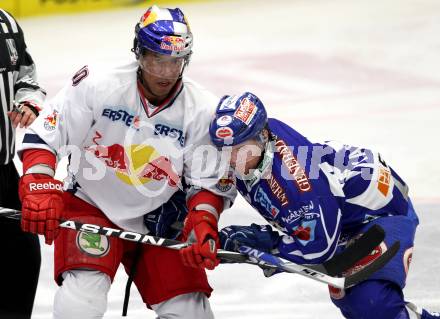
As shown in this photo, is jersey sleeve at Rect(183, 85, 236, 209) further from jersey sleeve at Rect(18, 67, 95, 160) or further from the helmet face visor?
jersey sleeve at Rect(18, 67, 95, 160)

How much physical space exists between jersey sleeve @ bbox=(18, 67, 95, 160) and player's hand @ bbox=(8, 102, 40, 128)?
0.34 metres

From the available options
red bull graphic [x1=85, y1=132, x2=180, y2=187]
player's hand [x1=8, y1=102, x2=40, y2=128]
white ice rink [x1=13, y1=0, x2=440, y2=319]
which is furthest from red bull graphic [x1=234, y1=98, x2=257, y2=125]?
white ice rink [x1=13, y1=0, x2=440, y2=319]

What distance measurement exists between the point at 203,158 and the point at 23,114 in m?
0.79

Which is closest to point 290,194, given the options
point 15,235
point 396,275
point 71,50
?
point 396,275

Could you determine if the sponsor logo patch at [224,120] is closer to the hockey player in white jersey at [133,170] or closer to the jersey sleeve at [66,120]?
the hockey player in white jersey at [133,170]

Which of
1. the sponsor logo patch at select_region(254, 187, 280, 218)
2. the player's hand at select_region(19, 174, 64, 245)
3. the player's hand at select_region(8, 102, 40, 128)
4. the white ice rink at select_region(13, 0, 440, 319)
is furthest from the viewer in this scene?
the white ice rink at select_region(13, 0, 440, 319)

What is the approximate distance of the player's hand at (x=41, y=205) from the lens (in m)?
3.95

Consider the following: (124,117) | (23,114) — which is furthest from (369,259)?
(23,114)

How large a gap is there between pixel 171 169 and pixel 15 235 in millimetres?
814

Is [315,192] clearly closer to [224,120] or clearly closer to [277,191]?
[277,191]

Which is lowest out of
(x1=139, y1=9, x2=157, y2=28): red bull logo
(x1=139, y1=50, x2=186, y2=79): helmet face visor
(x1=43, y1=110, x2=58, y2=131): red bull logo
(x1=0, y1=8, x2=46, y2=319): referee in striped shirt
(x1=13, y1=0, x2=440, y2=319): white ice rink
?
(x1=13, y1=0, x2=440, y2=319): white ice rink

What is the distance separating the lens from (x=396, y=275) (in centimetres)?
419

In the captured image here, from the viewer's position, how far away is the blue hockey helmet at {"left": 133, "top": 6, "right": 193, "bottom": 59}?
3.97 m

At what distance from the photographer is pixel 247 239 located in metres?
4.21
